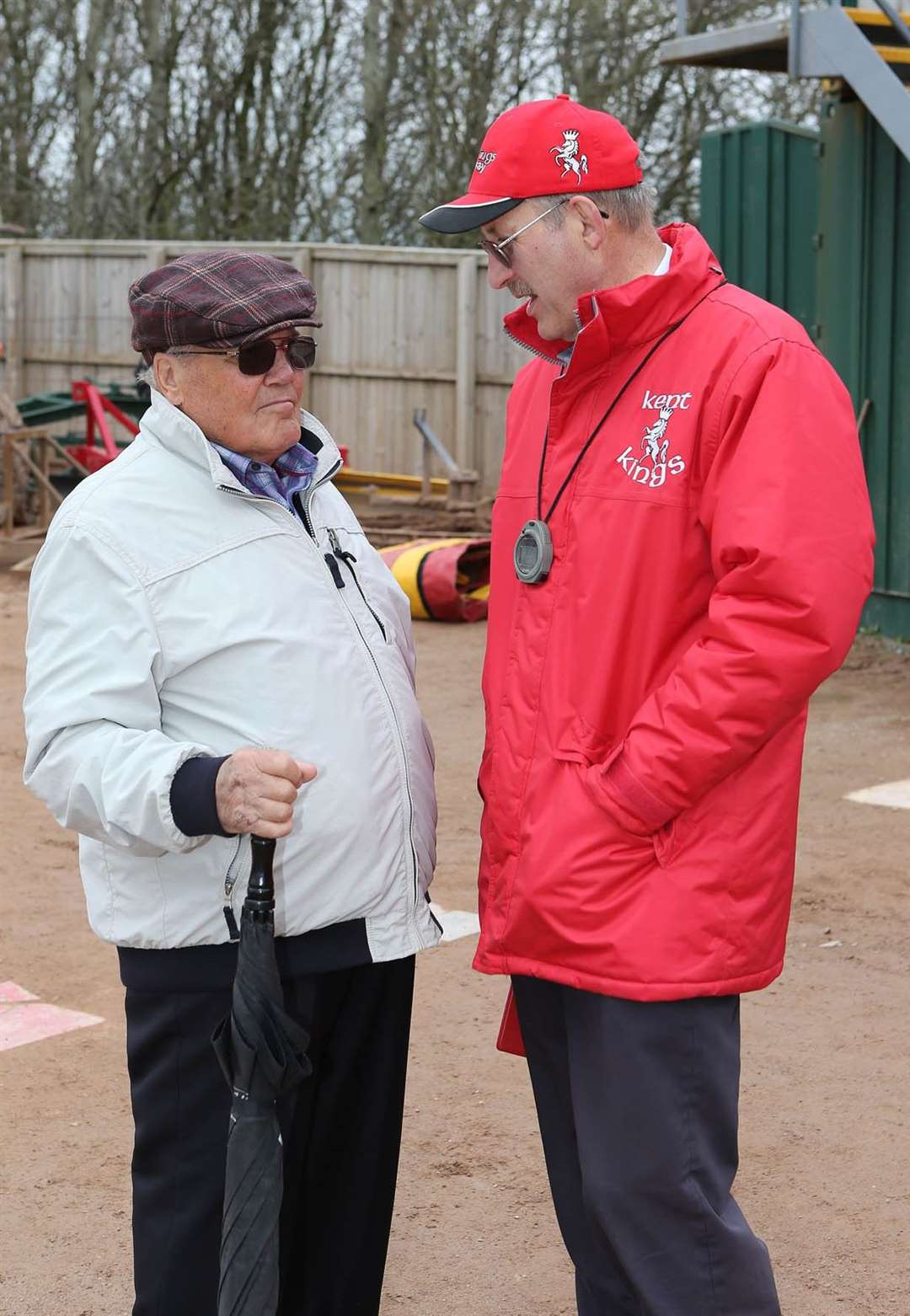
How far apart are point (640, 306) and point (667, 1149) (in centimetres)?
113

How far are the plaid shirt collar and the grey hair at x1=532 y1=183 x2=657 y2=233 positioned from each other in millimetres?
553

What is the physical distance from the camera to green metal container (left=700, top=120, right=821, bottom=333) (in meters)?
10.4

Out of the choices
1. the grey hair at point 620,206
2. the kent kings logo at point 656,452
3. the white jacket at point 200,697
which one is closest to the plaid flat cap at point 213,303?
the white jacket at point 200,697

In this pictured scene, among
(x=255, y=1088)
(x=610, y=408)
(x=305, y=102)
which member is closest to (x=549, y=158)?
(x=610, y=408)

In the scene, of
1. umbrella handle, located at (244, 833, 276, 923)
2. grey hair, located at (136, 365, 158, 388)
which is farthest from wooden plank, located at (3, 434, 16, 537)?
umbrella handle, located at (244, 833, 276, 923)

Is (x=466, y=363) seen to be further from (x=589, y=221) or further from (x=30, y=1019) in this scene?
(x=589, y=221)

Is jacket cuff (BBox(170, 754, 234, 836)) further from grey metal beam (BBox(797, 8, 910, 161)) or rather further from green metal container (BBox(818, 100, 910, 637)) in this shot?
green metal container (BBox(818, 100, 910, 637))

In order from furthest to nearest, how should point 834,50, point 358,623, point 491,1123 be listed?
point 834,50 < point 491,1123 < point 358,623

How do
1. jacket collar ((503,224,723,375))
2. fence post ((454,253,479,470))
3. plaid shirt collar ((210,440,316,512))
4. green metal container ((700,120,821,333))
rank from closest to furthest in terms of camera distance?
jacket collar ((503,224,723,375))
plaid shirt collar ((210,440,316,512))
green metal container ((700,120,821,333))
fence post ((454,253,479,470))

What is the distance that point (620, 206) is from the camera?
2.25 meters

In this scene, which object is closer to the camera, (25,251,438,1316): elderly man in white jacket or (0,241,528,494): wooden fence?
(25,251,438,1316): elderly man in white jacket

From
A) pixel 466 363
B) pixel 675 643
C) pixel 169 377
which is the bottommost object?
pixel 675 643

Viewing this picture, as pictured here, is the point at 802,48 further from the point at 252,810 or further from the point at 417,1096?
the point at 252,810

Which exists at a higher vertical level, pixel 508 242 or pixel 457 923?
pixel 508 242
